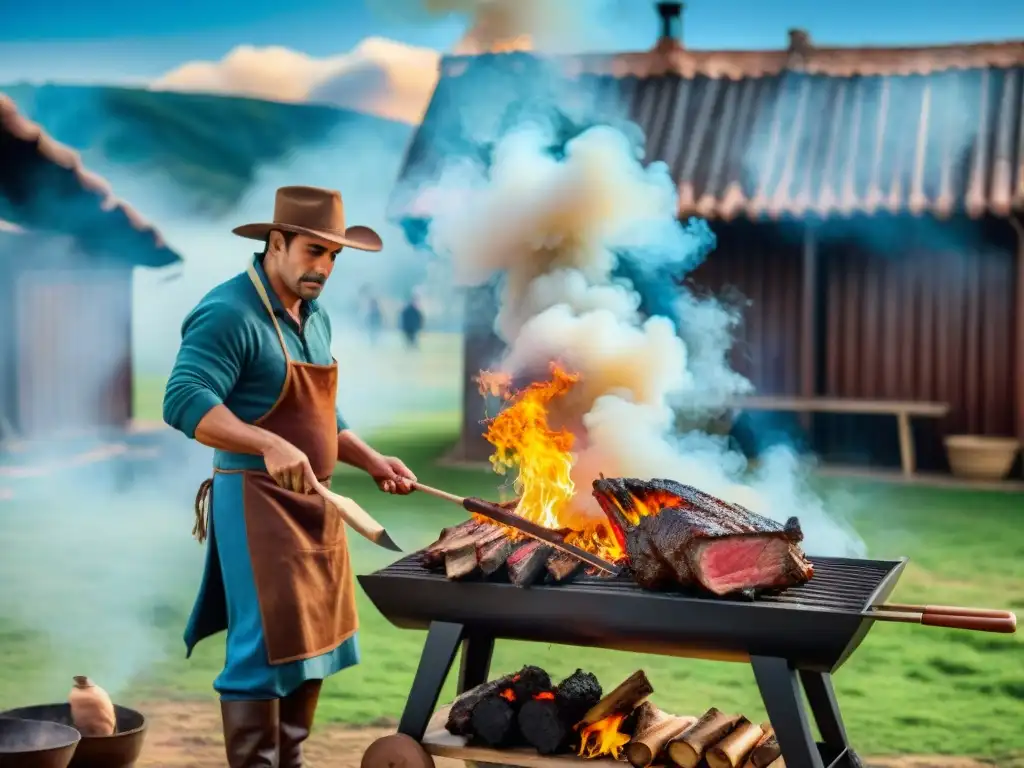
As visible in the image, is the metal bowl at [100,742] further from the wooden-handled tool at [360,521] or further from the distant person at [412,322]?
the distant person at [412,322]

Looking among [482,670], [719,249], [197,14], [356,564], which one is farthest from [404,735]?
[197,14]

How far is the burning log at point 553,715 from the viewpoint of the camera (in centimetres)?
416

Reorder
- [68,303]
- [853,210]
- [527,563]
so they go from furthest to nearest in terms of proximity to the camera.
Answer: [68,303] → [853,210] → [527,563]

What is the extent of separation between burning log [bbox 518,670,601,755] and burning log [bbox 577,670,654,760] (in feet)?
0.18

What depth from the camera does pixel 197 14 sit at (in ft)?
106

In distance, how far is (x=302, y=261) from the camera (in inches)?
166

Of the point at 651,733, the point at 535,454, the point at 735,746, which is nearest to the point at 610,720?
the point at 651,733

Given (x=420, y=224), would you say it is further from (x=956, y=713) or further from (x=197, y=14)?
(x=197, y=14)

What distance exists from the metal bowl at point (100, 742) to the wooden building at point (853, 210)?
9095 mm

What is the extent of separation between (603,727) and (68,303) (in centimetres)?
1310

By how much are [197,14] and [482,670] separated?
3024cm

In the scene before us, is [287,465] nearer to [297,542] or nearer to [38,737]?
[297,542]

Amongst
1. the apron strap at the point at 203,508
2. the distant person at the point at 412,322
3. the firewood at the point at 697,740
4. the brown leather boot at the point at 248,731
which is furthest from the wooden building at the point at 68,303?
the distant person at the point at 412,322

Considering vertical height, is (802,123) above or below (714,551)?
above
